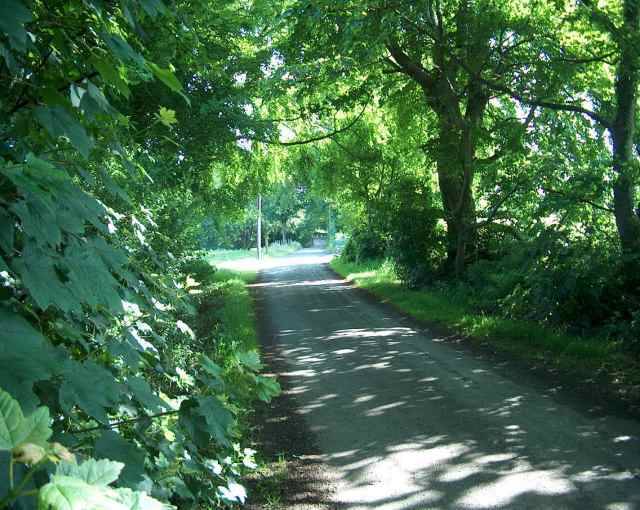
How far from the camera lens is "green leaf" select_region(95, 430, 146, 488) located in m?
1.64

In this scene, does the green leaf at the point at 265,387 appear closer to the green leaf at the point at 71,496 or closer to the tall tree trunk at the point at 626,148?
the green leaf at the point at 71,496

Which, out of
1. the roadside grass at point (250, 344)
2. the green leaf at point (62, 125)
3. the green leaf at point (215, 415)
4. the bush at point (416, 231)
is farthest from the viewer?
the bush at point (416, 231)

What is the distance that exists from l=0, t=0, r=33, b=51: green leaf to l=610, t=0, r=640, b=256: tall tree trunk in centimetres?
1100

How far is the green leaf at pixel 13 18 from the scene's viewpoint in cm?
150

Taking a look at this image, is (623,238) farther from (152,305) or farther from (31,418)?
(31,418)

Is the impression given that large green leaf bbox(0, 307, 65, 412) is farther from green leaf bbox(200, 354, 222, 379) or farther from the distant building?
the distant building

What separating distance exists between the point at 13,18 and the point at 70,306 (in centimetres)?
77

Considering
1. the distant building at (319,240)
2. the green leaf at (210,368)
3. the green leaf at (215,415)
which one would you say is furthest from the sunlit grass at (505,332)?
the distant building at (319,240)

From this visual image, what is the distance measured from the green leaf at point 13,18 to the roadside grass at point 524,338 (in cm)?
838

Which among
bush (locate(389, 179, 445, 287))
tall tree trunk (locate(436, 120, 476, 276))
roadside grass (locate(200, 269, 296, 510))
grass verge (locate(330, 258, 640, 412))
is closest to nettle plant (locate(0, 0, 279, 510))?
roadside grass (locate(200, 269, 296, 510))

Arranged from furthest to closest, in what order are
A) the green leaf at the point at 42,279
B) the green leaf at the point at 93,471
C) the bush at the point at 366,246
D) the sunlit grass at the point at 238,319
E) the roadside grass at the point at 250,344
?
the bush at the point at 366,246, the sunlit grass at the point at 238,319, the roadside grass at the point at 250,344, the green leaf at the point at 42,279, the green leaf at the point at 93,471

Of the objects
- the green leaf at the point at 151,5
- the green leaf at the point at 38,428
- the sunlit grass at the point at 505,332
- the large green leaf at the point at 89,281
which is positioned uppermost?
the green leaf at the point at 151,5

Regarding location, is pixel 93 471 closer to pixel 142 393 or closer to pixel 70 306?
pixel 70 306

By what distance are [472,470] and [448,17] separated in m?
13.3
